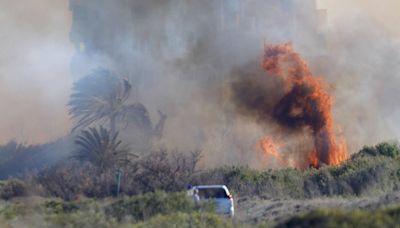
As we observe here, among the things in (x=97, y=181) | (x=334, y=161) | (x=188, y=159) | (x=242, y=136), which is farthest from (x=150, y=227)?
(x=242, y=136)

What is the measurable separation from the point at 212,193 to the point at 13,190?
72.4 ft

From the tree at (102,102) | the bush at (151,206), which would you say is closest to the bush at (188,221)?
the bush at (151,206)

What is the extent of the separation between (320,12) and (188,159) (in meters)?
27.9

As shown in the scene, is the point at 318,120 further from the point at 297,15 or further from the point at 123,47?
the point at 123,47

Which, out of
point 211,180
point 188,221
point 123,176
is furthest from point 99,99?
point 188,221

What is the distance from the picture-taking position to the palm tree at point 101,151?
59469mm

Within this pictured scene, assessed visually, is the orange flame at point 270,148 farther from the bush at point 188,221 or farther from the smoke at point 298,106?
the bush at point 188,221

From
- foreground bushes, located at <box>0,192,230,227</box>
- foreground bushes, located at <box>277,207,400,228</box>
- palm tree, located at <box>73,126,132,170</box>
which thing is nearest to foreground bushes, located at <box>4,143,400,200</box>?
palm tree, located at <box>73,126,132,170</box>

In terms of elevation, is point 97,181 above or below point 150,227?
above

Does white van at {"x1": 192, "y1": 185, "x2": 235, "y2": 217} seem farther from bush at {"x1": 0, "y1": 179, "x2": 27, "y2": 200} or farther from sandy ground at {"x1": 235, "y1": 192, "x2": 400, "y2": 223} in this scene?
bush at {"x1": 0, "y1": 179, "x2": 27, "y2": 200}

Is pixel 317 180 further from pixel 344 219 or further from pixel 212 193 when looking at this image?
pixel 344 219

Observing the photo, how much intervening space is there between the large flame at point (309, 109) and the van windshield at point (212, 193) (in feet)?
100

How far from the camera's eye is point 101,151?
5975 cm

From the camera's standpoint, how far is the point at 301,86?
70438 mm
